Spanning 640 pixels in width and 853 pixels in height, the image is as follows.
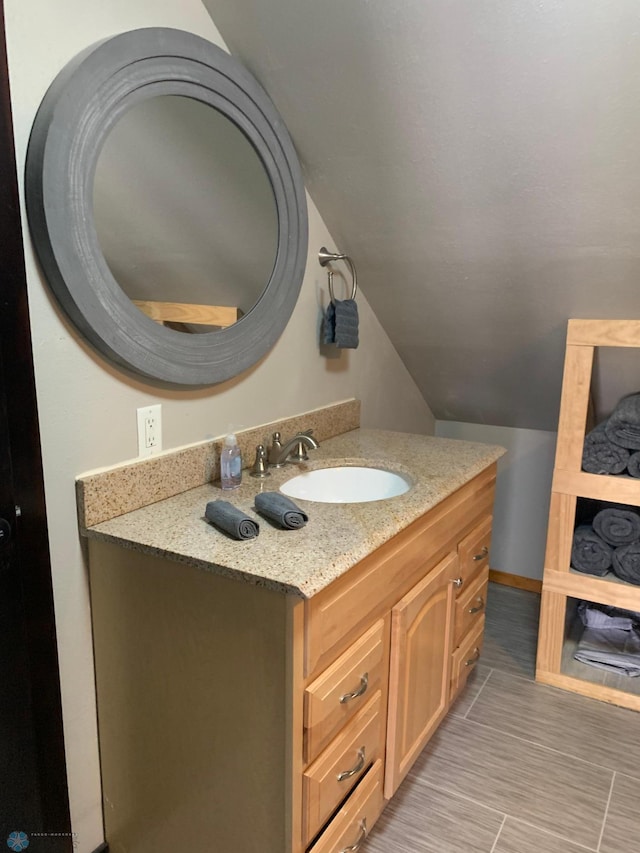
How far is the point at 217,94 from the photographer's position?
1.51m

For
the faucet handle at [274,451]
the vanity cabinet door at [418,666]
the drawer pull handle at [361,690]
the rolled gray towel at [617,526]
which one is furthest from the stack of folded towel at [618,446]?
the drawer pull handle at [361,690]

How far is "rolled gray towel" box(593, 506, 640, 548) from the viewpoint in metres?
2.15

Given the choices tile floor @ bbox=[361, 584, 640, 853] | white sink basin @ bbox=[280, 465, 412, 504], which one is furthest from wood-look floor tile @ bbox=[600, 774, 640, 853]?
white sink basin @ bbox=[280, 465, 412, 504]

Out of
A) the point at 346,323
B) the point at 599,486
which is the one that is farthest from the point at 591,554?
the point at 346,323

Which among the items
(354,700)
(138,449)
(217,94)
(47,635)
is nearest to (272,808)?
(354,700)

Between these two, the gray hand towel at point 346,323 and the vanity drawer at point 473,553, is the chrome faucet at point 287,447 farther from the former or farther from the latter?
the vanity drawer at point 473,553

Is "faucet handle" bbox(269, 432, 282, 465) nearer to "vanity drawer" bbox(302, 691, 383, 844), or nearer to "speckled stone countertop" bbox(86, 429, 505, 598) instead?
"speckled stone countertop" bbox(86, 429, 505, 598)

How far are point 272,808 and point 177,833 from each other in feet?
1.02

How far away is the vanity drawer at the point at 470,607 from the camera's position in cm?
189

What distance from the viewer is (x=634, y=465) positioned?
6.72ft

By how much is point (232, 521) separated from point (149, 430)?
35 centimetres

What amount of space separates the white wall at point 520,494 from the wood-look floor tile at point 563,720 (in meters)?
0.79

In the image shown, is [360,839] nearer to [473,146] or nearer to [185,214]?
[185,214]

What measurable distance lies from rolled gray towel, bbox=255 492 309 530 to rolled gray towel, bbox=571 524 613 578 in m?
1.31
